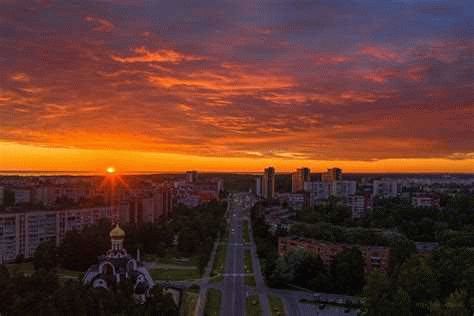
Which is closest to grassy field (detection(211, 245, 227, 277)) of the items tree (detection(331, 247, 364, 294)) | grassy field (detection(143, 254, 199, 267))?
grassy field (detection(143, 254, 199, 267))

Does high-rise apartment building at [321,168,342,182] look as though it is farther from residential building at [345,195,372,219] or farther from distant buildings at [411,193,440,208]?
residential building at [345,195,372,219]

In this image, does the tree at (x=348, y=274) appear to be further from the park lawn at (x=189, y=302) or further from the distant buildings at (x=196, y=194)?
the distant buildings at (x=196, y=194)

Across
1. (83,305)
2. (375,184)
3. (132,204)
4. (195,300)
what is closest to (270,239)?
(132,204)

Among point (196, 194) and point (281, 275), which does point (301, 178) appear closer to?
point (196, 194)

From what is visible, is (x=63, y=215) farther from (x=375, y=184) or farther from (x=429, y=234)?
(x=375, y=184)

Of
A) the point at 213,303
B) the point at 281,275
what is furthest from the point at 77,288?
the point at 281,275

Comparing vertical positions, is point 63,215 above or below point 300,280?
above

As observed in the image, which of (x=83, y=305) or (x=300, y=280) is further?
(x=300, y=280)
